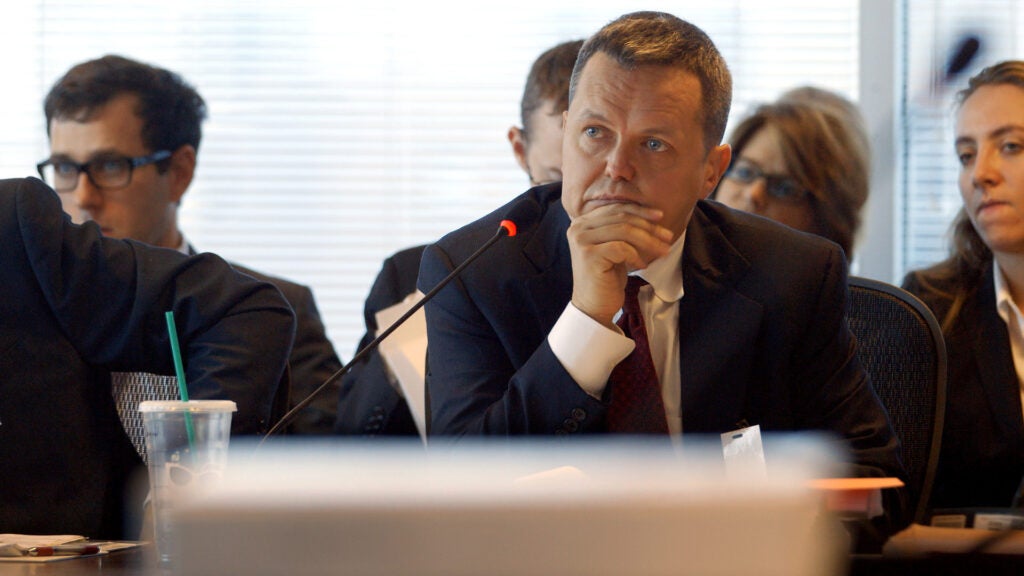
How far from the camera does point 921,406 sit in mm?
1982

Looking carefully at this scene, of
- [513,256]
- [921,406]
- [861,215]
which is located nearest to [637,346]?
[513,256]

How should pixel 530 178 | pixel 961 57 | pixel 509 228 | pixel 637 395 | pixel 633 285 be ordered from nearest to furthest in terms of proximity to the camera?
pixel 509 228 → pixel 637 395 → pixel 633 285 → pixel 961 57 → pixel 530 178

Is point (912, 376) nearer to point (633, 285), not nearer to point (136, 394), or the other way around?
point (633, 285)

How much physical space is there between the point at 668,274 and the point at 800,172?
48.6 inches

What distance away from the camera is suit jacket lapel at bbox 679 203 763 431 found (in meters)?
1.72

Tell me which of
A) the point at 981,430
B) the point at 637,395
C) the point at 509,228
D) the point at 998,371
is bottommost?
the point at 981,430

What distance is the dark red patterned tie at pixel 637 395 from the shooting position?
164 cm

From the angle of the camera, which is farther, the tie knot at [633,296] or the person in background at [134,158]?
the person in background at [134,158]

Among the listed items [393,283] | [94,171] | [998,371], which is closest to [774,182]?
[998,371]

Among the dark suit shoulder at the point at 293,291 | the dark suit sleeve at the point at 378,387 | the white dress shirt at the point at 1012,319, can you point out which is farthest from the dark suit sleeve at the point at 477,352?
the dark suit shoulder at the point at 293,291

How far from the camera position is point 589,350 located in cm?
160

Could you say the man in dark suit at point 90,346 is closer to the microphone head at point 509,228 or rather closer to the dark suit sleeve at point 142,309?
the dark suit sleeve at point 142,309

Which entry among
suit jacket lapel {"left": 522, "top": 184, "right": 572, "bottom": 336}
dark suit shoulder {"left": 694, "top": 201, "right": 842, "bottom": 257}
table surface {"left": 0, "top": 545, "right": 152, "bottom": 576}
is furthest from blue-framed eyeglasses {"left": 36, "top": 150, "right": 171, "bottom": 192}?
table surface {"left": 0, "top": 545, "right": 152, "bottom": 576}

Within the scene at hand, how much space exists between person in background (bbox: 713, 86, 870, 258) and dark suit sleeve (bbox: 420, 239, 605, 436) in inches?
49.2
